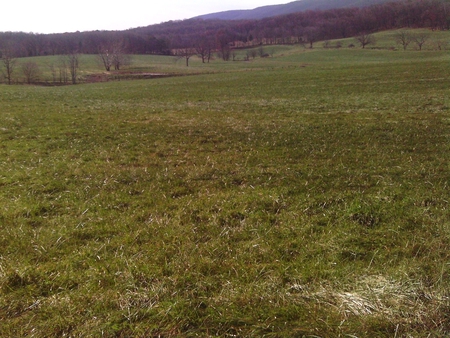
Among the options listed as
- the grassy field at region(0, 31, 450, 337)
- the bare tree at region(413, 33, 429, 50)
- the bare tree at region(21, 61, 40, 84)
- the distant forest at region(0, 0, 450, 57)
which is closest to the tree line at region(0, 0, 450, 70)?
the distant forest at region(0, 0, 450, 57)

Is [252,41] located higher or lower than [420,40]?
higher

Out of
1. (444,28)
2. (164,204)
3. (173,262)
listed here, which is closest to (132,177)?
(164,204)

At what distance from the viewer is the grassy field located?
410cm

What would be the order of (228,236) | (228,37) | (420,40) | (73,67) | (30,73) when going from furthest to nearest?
1. (228,37)
2. (420,40)
3. (73,67)
4. (30,73)
5. (228,236)

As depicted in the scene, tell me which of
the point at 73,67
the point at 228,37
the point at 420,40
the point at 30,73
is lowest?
the point at 30,73

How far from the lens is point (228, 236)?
6270 millimetres

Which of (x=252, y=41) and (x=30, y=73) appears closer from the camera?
(x=30, y=73)

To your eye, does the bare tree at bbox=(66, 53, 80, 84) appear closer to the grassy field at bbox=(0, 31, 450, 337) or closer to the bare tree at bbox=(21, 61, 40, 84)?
the bare tree at bbox=(21, 61, 40, 84)

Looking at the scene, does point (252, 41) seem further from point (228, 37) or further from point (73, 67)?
point (73, 67)

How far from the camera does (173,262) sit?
17.6 ft

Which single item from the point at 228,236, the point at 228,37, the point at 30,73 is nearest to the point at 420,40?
the point at 30,73

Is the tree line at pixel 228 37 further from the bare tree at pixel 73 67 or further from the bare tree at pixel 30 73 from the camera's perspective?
the bare tree at pixel 30 73

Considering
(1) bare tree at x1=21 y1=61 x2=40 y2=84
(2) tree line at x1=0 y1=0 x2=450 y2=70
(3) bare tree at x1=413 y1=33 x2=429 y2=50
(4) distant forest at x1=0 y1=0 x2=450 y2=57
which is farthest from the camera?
(4) distant forest at x1=0 y1=0 x2=450 y2=57

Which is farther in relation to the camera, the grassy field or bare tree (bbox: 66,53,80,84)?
bare tree (bbox: 66,53,80,84)
